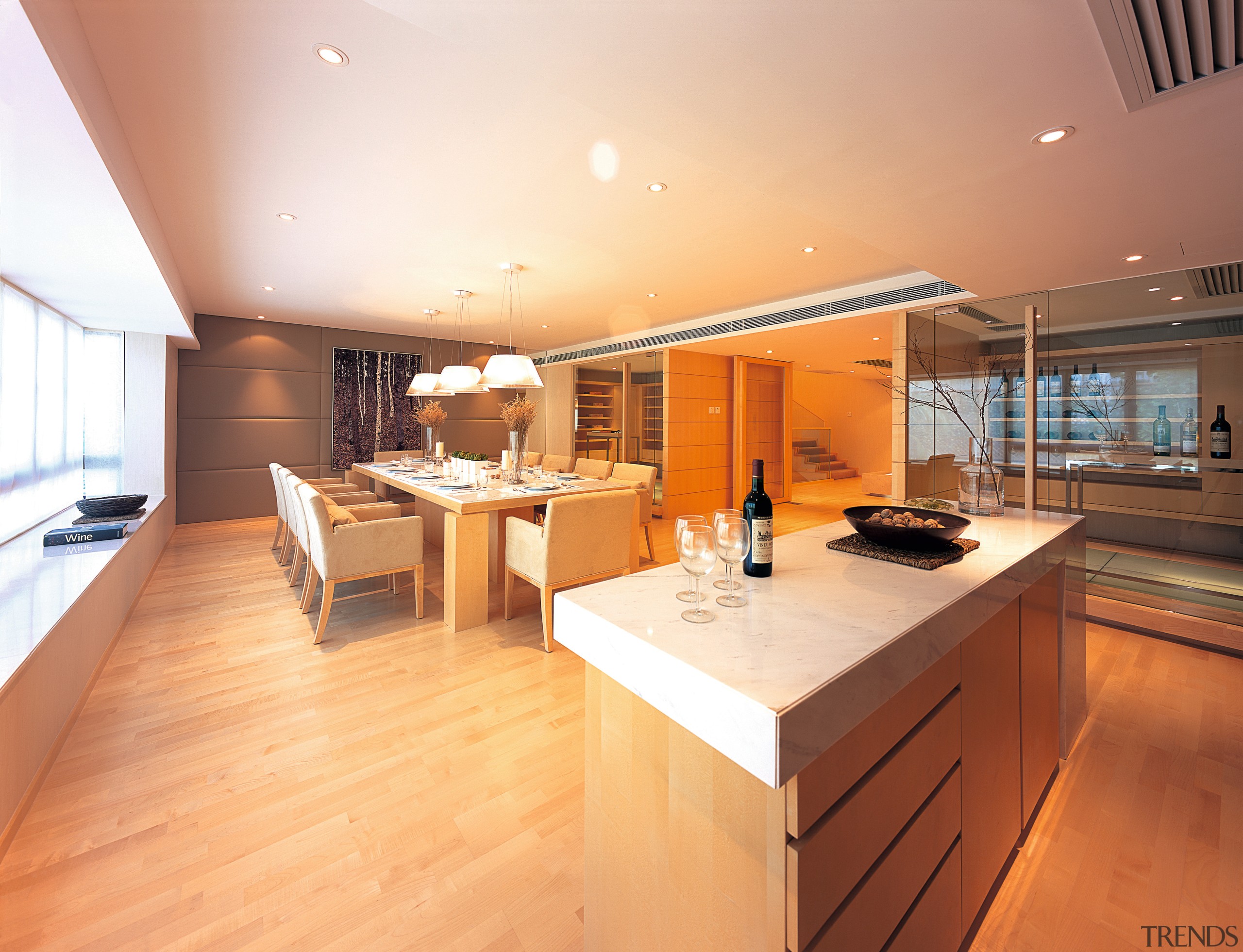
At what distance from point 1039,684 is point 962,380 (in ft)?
11.4

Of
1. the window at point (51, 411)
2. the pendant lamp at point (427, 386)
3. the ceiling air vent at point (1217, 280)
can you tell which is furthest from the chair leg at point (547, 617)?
the ceiling air vent at point (1217, 280)

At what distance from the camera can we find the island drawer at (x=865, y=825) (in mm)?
785

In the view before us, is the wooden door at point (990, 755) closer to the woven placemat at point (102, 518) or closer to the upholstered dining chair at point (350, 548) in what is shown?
the upholstered dining chair at point (350, 548)

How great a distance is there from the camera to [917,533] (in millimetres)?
1455

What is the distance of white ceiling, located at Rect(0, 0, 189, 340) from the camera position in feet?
4.64

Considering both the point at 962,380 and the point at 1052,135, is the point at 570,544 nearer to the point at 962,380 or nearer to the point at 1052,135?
the point at 1052,135

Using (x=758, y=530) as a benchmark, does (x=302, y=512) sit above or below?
below

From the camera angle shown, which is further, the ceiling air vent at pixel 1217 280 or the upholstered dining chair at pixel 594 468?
the upholstered dining chair at pixel 594 468

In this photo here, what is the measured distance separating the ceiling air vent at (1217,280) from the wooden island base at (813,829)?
3.49 m

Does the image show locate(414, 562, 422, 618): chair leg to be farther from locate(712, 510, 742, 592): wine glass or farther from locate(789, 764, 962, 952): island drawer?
locate(789, 764, 962, 952): island drawer

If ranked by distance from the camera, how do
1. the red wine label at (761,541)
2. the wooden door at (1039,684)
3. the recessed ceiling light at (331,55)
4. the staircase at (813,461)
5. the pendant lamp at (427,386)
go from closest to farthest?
the red wine label at (761,541) < the wooden door at (1039,684) < the recessed ceiling light at (331,55) < the pendant lamp at (427,386) < the staircase at (813,461)

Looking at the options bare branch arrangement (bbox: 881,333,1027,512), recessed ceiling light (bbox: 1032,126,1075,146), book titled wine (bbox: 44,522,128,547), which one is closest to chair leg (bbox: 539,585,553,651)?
book titled wine (bbox: 44,522,128,547)

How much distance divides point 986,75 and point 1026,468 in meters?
3.63

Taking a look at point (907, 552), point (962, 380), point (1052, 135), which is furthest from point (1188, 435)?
point (907, 552)
